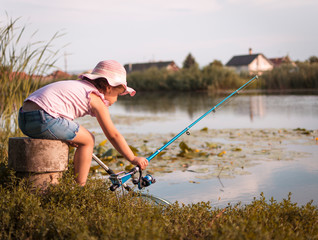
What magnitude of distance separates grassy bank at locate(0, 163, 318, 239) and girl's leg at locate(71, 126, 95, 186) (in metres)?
0.10

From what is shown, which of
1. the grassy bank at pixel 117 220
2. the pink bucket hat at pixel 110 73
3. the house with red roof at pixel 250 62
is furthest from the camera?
the house with red roof at pixel 250 62

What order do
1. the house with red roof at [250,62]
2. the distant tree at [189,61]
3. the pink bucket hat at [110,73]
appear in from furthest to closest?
1. the house with red roof at [250,62]
2. the distant tree at [189,61]
3. the pink bucket hat at [110,73]

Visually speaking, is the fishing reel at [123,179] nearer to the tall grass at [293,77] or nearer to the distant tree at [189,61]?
the tall grass at [293,77]

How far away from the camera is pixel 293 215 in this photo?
3.22 metres

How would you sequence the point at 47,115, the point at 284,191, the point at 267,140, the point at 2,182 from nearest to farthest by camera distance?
the point at 47,115 < the point at 2,182 < the point at 284,191 < the point at 267,140

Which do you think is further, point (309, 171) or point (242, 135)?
point (242, 135)

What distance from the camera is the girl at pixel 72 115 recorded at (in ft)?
11.6

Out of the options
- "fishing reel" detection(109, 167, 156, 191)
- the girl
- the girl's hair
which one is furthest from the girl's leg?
the girl's hair

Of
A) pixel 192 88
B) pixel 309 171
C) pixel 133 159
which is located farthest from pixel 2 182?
pixel 192 88

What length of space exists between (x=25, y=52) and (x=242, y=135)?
502cm

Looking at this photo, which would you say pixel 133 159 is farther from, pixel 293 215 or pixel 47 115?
pixel 293 215

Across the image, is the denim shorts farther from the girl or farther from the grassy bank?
the grassy bank

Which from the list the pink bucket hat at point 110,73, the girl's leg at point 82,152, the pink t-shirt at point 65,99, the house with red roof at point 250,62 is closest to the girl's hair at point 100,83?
the pink bucket hat at point 110,73

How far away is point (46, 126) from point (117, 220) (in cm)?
117
